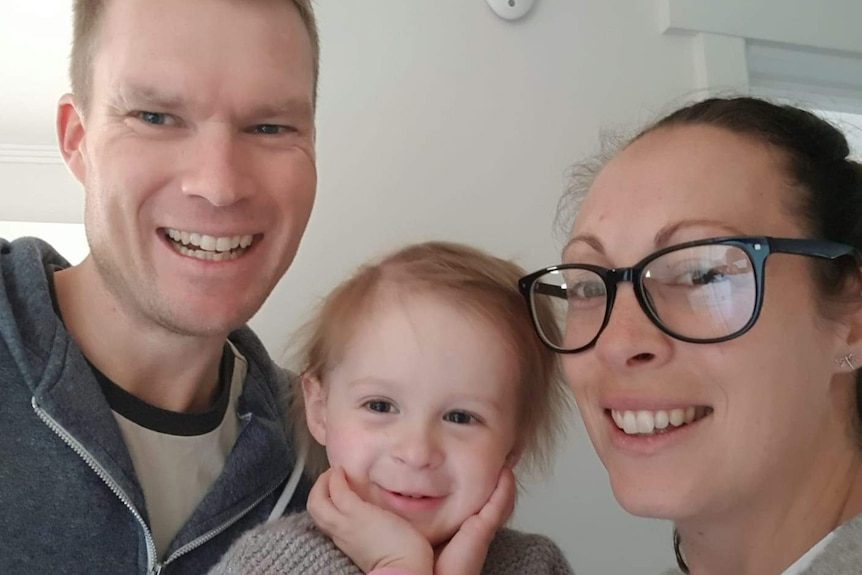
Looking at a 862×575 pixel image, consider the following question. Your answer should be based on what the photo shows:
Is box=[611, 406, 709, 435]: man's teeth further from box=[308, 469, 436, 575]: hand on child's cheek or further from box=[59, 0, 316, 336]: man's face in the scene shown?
box=[59, 0, 316, 336]: man's face

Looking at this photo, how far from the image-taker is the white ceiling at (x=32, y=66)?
1.51m

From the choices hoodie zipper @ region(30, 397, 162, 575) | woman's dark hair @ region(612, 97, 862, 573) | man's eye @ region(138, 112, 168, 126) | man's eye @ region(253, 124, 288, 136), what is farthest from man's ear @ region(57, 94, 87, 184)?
woman's dark hair @ region(612, 97, 862, 573)

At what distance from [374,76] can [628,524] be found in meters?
1.18

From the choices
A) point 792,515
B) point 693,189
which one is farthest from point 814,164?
point 792,515

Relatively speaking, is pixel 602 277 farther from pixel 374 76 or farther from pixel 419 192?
pixel 374 76

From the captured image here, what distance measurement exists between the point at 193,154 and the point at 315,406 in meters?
0.43

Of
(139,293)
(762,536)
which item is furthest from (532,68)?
(762,536)

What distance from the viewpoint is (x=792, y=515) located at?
0.88 metres

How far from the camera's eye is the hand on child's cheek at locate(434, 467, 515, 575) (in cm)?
100

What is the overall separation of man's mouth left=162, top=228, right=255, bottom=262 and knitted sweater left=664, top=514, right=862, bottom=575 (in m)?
0.88

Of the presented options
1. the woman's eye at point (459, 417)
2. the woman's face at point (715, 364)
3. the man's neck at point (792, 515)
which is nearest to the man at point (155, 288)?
the woman's eye at point (459, 417)

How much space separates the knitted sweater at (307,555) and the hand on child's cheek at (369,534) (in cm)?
2

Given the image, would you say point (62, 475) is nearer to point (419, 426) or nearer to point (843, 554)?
point (419, 426)

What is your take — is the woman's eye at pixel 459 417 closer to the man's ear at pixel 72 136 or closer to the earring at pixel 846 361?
the earring at pixel 846 361
